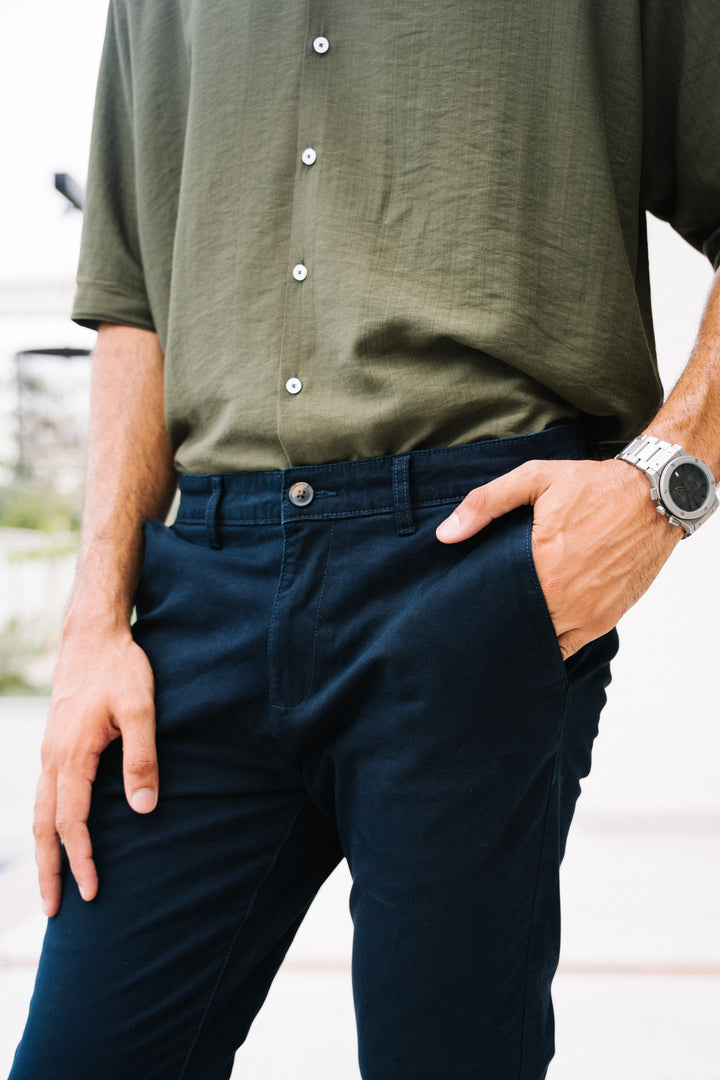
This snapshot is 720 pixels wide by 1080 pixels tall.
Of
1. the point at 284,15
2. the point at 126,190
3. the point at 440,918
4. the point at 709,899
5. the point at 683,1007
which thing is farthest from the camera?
the point at 709,899

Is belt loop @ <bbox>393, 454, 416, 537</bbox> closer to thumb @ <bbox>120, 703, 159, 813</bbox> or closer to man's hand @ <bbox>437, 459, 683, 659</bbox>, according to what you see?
man's hand @ <bbox>437, 459, 683, 659</bbox>

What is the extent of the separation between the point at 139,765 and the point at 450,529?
366mm

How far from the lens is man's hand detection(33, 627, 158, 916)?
2.58ft

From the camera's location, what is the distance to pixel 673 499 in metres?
0.72

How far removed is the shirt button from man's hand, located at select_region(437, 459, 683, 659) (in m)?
0.13

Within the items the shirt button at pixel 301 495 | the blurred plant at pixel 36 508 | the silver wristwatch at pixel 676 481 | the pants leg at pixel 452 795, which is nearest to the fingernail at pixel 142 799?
the pants leg at pixel 452 795

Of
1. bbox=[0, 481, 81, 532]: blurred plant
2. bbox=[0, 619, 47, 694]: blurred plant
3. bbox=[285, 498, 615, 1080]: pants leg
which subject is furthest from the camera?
bbox=[0, 619, 47, 694]: blurred plant

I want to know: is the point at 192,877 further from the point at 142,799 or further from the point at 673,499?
the point at 673,499

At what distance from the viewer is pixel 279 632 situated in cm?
75

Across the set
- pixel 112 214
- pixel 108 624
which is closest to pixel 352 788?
pixel 108 624

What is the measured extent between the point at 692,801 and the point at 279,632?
3.77 m

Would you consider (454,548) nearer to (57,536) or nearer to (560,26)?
(560,26)

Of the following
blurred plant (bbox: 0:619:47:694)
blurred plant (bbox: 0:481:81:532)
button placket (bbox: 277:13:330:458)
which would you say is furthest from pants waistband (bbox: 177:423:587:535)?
blurred plant (bbox: 0:619:47:694)

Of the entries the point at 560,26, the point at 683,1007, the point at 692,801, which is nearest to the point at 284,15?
the point at 560,26
